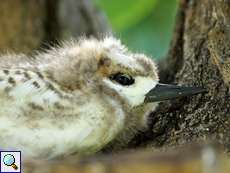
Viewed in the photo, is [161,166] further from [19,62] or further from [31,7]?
[31,7]

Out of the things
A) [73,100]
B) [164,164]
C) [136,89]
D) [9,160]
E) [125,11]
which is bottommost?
[164,164]

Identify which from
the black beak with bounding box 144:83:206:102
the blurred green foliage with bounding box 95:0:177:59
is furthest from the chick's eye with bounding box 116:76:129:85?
the blurred green foliage with bounding box 95:0:177:59

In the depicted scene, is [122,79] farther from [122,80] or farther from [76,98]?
[76,98]

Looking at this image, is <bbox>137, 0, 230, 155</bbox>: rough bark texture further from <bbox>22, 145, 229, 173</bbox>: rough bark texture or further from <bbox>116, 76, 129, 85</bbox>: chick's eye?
Result: <bbox>22, 145, 229, 173</bbox>: rough bark texture

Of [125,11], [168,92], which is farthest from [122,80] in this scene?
[125,11]

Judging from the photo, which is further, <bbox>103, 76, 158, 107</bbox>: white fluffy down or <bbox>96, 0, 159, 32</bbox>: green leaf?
<bbox>96, 0, 159, 32</bbox>: green leaf

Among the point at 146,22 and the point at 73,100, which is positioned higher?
the point at 146,22

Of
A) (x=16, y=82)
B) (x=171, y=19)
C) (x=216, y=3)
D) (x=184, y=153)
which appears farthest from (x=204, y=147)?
(x=171, y=19)

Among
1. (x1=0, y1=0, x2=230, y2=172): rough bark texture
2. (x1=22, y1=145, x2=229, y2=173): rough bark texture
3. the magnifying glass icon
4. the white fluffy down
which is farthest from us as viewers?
the white fluffy down
